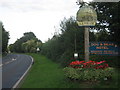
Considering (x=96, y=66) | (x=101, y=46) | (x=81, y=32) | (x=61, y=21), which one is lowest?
(x=96, y=66)

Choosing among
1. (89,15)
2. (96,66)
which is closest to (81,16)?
(89,15)

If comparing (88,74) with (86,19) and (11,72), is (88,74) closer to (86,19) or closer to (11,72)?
(86,19)

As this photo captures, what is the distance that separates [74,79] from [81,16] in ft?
11.8

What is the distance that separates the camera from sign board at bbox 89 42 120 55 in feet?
51.6

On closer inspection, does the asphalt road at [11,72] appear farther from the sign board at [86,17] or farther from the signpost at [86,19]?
the sign board at [86,17]

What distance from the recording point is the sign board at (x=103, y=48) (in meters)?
15.7

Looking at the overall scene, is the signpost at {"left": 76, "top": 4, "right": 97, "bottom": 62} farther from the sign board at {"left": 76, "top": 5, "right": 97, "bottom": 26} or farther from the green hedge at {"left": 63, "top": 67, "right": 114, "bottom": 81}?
the green hedge at {"left": 63, "top": 67, "right": 114, "bottom": 81}

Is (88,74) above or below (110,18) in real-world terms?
below

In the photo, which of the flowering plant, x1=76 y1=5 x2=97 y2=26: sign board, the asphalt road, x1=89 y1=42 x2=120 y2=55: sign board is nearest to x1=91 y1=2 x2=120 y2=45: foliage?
x1=89 y1=42 x2=120 y2=55: sign board

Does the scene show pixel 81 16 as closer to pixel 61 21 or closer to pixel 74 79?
pixel 74 79

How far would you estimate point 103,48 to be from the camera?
15773mm

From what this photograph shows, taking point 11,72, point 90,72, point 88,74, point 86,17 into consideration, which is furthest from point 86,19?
point 11,72

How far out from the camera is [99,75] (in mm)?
11219

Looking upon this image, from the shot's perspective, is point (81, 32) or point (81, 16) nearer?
point (81, 16)
